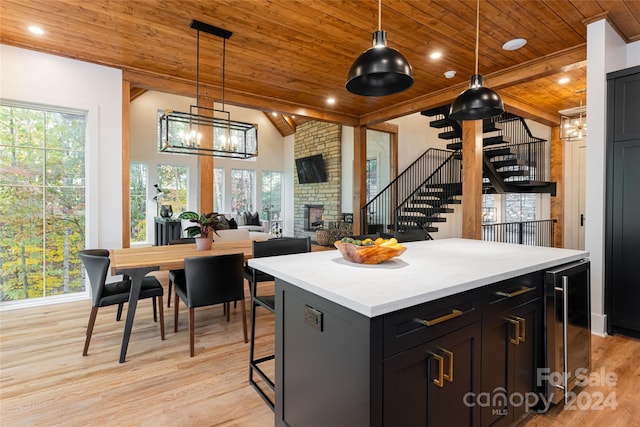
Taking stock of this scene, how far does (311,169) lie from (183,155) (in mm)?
3768

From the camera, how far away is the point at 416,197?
727 cm

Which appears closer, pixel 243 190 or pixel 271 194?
pixel 243 190

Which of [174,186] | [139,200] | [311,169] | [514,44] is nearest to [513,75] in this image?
[514,44]

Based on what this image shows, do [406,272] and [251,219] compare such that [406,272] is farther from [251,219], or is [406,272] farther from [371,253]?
[251,219]

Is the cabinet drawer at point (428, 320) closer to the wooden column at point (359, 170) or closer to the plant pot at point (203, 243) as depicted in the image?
the plant pot at point (203, 243)

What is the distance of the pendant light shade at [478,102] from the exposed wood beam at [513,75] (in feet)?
6.79

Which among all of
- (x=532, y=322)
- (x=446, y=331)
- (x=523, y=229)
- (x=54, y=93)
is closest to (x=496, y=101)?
(x=532, y=322)

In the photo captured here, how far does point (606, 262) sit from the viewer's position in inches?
120

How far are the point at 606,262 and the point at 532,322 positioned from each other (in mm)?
1924

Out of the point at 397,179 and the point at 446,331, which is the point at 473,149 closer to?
the point at 397,179

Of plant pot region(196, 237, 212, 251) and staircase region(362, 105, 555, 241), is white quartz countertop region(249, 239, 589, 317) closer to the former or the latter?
plant pot region(196, 237, 212, 251)

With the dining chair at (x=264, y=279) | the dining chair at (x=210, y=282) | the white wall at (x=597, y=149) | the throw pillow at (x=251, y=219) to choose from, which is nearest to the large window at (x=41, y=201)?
the dining chair at (x=210, y=282)

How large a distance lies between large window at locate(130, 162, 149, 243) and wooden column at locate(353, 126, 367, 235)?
5.92 metres

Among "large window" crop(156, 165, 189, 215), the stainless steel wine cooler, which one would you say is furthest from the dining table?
"large window" crop(156, 165, 189, 215)
